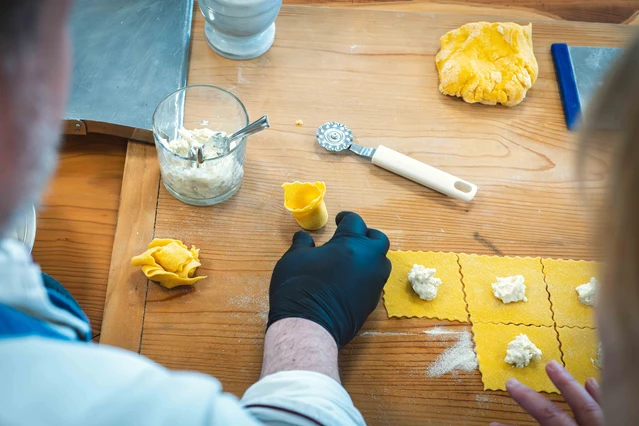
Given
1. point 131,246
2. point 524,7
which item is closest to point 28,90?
point 131,246

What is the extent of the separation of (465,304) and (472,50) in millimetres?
583

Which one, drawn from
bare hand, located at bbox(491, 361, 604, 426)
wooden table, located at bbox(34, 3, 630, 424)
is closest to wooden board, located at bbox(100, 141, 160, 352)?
wooden table, located at bbox(34, 3, 630, 424)

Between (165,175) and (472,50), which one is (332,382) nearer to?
(165,175)

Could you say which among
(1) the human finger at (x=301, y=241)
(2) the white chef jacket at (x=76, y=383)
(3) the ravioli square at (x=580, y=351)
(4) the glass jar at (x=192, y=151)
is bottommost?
(3) the ravioli square at (x=580, y=351)

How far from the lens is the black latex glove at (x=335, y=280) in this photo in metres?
1.00

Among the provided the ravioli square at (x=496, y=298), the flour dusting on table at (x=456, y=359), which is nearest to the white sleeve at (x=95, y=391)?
the flour dusting on table at (x=456, y=359)

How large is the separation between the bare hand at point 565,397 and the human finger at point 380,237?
30 cm

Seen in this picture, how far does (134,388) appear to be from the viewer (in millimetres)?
552

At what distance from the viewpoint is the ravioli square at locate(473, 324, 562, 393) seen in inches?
40.4

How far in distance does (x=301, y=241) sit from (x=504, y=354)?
15.7 inches

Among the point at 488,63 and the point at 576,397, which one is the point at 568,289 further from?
the point at 488,63

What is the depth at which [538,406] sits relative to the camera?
938 mm

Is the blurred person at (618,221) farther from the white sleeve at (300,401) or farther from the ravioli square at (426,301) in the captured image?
the ravioli square at (426,301)

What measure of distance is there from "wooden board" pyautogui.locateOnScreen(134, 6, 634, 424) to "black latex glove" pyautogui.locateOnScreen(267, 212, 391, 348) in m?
0.06
